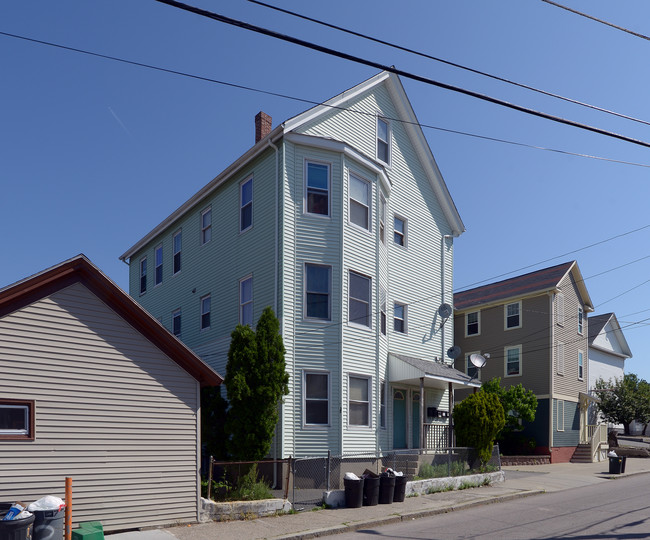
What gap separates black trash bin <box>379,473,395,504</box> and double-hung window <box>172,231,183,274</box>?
1291 centimetres

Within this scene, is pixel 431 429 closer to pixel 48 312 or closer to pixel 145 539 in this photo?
pixel 145 539

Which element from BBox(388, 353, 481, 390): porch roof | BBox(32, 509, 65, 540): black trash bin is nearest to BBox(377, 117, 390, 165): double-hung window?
BBox(388, 353, 481, 390): porch roof

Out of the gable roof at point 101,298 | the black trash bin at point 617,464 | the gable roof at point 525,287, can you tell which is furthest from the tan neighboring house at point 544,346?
the gable roof at point 101,298

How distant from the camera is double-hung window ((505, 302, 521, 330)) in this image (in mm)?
32750

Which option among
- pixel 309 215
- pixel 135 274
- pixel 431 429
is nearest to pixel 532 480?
pixel 431 429

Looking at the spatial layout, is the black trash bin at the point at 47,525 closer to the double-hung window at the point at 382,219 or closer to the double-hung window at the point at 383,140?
the double-hung window at the point at 382,219

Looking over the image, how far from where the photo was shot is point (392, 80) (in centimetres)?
2281

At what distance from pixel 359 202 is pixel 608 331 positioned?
103 feet

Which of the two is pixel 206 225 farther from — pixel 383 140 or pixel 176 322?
pixel 383 140

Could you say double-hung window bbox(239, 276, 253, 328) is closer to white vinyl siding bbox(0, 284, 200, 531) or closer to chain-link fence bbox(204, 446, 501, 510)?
chain-link fence bbox(204, 446, 501, 510)

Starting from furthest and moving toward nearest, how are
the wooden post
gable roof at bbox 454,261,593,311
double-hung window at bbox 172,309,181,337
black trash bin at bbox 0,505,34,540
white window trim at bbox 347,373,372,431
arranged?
gable roof at bbox 454,261,593,311 → double-hung window at bbox 172,309,181,337 → white window trim at bbox 347,373,372,431 → the wooden post → black trash bin at bbox 0,505,34,540

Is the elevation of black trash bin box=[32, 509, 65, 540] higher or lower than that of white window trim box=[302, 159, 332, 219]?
lower

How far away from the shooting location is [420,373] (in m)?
20.0

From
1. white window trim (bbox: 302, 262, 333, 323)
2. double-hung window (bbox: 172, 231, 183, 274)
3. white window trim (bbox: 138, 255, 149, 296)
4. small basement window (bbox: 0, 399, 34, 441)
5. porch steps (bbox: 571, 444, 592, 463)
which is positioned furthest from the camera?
porch steps (bbox: 571, 444, 592, 463)
